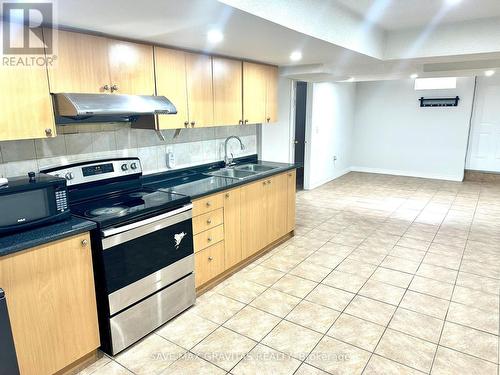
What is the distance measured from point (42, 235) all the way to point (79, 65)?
1093mm

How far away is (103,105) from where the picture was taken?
83.9 inches

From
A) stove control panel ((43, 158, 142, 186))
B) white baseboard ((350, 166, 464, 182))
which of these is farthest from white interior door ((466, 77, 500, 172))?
stove control panel ((43, 158, 142, 186))

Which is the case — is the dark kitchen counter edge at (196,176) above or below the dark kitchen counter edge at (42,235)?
above

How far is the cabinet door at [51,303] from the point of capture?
5.72 feet

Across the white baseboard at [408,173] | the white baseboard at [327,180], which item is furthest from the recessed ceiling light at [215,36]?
the white baseboard at [408,173]

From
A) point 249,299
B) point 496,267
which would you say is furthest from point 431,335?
point 496,267

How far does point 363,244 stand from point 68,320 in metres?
3.12

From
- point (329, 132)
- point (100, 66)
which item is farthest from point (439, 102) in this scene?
point (100, 66)

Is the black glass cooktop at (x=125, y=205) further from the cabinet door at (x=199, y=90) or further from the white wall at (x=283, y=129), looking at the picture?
the white wall at (x=283, y=129)

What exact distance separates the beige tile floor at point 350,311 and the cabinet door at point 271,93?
1.51 m

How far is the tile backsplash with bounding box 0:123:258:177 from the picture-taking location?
225 cm

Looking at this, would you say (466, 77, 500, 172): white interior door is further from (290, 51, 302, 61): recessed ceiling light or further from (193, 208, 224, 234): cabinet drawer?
(193, 208, 224, 234): cabinet drawer

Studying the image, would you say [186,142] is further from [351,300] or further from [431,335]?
[431,335]

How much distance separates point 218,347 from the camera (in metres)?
2.29
